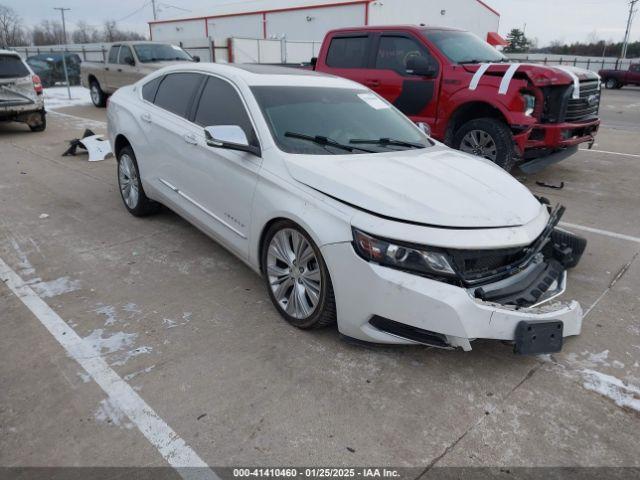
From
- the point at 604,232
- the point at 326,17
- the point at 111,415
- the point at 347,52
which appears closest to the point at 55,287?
the point at 111,415

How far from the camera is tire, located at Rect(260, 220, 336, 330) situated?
3064mm

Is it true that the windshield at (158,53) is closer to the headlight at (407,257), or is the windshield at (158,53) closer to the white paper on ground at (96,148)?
the white paper on ground at (96,148)

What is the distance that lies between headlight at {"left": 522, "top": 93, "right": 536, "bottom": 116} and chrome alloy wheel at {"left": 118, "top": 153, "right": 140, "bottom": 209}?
189 inches

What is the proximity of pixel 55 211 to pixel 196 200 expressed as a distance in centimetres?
254

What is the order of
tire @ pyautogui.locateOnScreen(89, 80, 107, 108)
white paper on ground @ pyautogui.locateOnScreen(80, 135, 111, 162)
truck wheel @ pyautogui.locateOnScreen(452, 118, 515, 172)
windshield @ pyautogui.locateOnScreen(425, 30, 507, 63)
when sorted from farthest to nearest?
tire @ pyautogui.locateOnScreen(89, 80, 107, 108)
white paper on ground @ pyautogui.locateOnScreen(80, 135, 111, 162)
windshield @ pyautogui.locateOnScreen(425, 30, 507, 63)
truck wheel @ pyautogui.locateOnScreen(452, 118, 515, 172)

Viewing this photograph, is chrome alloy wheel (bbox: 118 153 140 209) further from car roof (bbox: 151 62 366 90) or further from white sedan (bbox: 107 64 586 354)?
car roof (bbox: 151 62 366 90)

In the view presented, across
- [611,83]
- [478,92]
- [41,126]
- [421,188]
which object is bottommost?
[41,126]

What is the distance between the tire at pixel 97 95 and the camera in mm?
15617

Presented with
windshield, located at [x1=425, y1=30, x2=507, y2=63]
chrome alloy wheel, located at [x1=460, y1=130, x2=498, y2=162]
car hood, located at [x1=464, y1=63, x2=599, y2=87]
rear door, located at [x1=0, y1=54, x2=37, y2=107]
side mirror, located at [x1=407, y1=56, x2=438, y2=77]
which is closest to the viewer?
car hood, located at [x1=464, y1=63, x2=599, y2=87]

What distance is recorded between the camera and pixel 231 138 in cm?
346

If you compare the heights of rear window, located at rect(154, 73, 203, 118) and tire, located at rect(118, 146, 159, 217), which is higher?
rear window, located at rect(154, 73, 203, 118)

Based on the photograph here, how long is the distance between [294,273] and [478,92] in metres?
4.60

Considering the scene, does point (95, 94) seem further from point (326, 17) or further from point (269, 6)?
point (269, 6)

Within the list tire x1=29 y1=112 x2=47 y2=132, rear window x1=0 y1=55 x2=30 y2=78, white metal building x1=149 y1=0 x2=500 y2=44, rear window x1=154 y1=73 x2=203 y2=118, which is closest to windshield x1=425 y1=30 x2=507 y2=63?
rear window x1=154 y1=73 x2=203 y2=118
